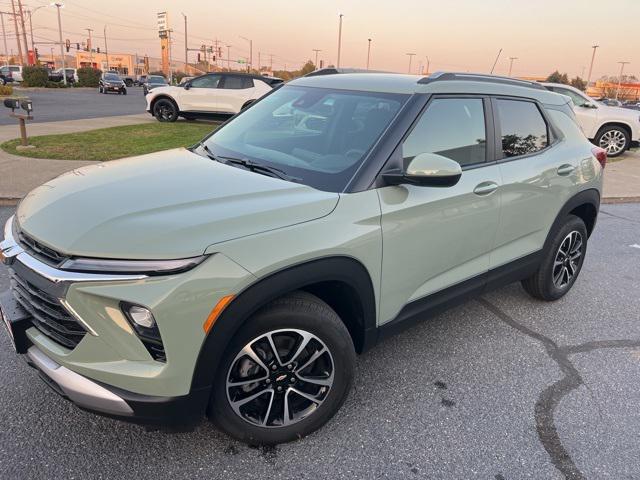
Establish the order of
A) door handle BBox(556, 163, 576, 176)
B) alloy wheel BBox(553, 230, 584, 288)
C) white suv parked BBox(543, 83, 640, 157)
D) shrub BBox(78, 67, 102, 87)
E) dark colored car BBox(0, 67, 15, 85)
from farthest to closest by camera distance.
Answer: shrub BBox(78, 67, 102, 87) → dark colored car BBox(0, 67, 15, 85) → white suv parked BBox(543, 83, 640, 157) → alloy wheel BBox(553, 230, 584, 288) → door handle BBox(556, 163, 576, 176)

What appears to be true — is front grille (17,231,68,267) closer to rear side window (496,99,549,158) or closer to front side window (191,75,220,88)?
rear side window (496,99,549,158)

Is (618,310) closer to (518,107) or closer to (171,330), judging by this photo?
(518,107)

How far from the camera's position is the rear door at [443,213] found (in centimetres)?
265

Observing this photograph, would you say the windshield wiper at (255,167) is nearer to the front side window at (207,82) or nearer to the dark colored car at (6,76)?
the front side window at (207,82)

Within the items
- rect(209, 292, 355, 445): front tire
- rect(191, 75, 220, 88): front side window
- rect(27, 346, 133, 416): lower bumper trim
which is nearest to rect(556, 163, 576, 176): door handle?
Result: rect(209, 292, 355, 445): front tire

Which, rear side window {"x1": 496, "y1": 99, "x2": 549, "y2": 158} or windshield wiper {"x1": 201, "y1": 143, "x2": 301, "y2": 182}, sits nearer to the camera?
windshield wiper {"x1": 201, "y1": 143, "x2": 301, "y2": 182}

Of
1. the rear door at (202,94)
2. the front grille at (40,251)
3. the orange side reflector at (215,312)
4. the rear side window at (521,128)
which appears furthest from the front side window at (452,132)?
the rear door at (202,94)

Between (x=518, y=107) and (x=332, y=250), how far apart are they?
213cm

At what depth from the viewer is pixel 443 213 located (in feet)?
9.36

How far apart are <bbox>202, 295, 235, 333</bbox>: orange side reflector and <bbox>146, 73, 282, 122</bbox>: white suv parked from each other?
13.9 metres

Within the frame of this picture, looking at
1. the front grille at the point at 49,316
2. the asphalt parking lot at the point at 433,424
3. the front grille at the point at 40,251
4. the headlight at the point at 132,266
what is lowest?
the asphalt parking lot at the point at 433,424

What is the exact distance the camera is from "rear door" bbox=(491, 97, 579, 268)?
11.1 ft

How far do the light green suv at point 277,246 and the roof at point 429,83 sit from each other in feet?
0.06

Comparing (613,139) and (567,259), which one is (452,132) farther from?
(613,139)
